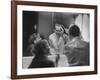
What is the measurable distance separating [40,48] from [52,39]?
134 mm

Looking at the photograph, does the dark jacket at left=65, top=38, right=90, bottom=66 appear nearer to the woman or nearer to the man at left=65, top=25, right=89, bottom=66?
the man at left=65, top=25, right=89, bottom=66

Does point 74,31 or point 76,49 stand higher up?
point 74,31

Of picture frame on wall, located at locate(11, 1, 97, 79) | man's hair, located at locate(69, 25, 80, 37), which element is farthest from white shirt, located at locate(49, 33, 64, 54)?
man's hair, located at locate(69, 25, 80, 37)

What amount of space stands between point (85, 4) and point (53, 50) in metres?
0.53

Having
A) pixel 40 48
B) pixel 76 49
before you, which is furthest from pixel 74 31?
pixel 40 48

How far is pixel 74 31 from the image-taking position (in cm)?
181

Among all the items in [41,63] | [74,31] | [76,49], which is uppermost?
[74,31]

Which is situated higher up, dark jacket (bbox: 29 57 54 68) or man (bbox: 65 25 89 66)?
man (bbox: 65 25 89 66)

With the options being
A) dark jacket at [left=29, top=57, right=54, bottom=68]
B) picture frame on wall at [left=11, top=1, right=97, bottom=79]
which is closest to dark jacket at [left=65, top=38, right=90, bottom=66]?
picture frame on wall at [left=11, top=1, right=97, bottom=79]

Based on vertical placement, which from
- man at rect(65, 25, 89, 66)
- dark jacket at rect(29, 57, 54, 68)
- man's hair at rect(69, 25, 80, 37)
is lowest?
dark jacket at rect(29, 57, 54, 68)

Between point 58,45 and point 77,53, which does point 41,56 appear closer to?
point 58,45

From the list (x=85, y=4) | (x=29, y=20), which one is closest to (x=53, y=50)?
Answer: (x=29, y=20)

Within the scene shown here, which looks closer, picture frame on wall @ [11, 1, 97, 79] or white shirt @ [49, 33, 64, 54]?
picture frame on wall @ [11, 1, 97, 79]

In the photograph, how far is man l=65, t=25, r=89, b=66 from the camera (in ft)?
5.85
